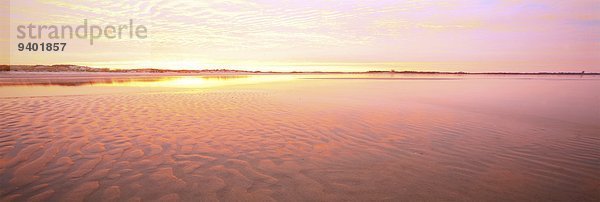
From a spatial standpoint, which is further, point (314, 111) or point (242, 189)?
point (314, 111)

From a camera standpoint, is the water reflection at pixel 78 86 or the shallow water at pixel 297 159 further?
the water reflection at pixel 78 86

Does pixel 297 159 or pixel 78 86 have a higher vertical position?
pixel 78 86

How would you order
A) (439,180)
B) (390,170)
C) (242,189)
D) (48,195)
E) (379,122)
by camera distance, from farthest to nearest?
(379,122)
(390,170)
(439,180)
(242,189)
(48,195)

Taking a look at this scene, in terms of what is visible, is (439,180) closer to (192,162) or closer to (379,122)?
(192,162)

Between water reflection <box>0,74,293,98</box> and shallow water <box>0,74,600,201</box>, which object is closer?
shallow water <box>0,74,600,201</box>

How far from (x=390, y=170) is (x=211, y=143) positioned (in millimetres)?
3900

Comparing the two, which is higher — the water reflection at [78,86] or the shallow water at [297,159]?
the water reflection at [78,86]

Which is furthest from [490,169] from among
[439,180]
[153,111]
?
[153,111]

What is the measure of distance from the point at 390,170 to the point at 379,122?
4394 mm

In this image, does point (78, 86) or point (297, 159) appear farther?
point (78, 86)

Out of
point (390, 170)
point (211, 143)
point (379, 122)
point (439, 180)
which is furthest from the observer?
point (379, 122)

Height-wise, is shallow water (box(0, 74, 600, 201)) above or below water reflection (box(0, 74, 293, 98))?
below

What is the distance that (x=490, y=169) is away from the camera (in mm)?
4750

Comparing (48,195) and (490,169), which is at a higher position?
(490,169)
